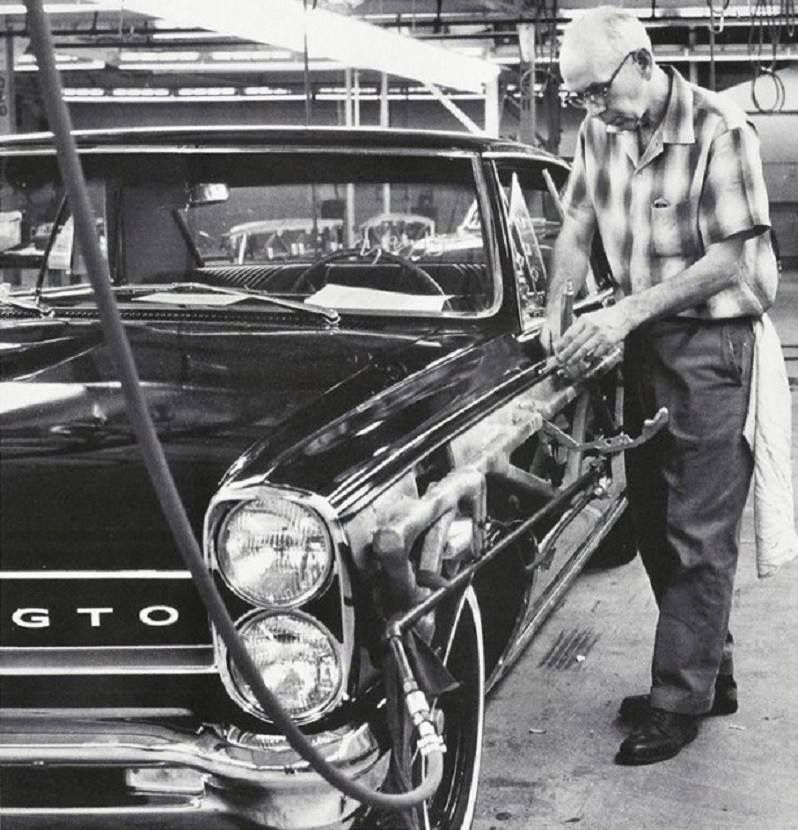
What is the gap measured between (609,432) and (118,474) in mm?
2074

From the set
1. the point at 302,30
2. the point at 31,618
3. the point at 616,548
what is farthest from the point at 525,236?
the point at 302,30

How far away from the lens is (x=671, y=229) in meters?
3.16

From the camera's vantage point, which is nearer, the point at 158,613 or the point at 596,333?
the point at 158,613

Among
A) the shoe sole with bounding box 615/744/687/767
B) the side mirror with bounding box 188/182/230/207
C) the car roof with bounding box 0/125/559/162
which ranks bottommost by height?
the shoe sole with bounding box 615/744/687/767

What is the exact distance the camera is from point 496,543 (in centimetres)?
259

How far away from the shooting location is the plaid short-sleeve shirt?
9.99 ft

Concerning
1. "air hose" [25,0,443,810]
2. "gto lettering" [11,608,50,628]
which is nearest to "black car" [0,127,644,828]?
"gto lettering" [11,608,50,628]

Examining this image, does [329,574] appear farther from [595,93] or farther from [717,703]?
[717,703]

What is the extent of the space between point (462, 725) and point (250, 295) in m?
1.15

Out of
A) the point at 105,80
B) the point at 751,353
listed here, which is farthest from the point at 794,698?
the point at 105,80

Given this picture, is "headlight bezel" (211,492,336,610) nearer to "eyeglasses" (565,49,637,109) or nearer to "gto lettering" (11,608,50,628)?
"gto lettering" (11,608,50,628)

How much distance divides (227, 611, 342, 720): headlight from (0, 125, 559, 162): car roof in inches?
64.1

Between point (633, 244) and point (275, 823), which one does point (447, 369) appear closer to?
point (633, 244)

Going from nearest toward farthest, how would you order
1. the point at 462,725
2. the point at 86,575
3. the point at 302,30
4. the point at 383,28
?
the point at 86,575 < the point at 462,725 < the point at 302,30 < the point at 383,28
